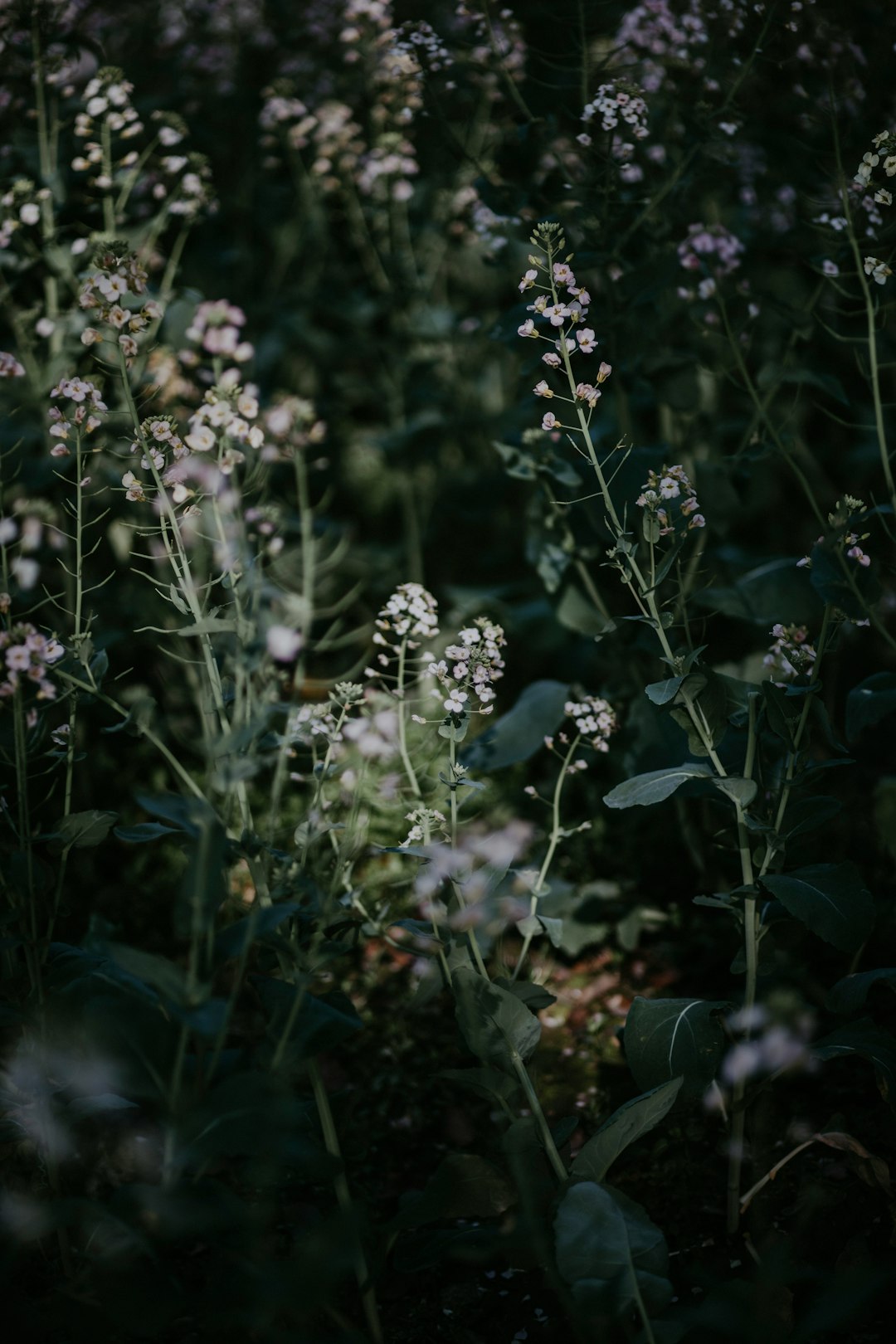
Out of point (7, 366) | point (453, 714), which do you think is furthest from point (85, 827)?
point (7, 366)

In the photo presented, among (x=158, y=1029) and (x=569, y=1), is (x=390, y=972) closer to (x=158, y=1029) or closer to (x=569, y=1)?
(x=158, y=1029)

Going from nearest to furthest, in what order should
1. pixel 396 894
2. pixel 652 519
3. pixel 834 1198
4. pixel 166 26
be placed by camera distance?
pixel 652 519 → pixel 834 1198 → pixel 396 894 → pixel 166 26

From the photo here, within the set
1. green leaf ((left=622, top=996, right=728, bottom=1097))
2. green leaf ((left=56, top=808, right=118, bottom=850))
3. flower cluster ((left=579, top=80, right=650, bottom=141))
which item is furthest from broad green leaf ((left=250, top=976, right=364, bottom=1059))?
flower cluster ((left=579, top=80, right=650, bottom=141))

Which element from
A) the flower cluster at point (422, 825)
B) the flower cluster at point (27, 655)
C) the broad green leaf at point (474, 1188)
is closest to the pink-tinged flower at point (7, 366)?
the flower cluster at point (27, 655)

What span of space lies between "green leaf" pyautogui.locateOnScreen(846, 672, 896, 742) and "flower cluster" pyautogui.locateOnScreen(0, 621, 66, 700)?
145cm

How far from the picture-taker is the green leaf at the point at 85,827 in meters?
1.85

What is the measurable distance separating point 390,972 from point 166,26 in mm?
4029

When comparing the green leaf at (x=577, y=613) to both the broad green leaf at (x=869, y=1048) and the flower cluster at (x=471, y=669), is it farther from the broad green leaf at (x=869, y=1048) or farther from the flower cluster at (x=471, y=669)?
the broad green leaf at (x=869, y=1048)

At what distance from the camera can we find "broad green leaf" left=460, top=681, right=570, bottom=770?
2.61m

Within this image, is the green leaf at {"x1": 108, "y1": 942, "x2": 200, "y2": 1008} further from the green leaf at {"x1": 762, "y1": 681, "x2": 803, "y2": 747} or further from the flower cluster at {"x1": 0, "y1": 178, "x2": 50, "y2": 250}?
the flower cluster at {"x1": 0, "y1": 178, "x2": 50, "y2": 250}

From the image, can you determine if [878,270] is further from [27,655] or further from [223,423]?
[27,655]

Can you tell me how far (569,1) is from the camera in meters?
2.53

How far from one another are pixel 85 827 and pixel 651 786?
1.00 metres

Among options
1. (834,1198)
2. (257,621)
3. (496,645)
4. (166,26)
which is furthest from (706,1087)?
(166,26)
